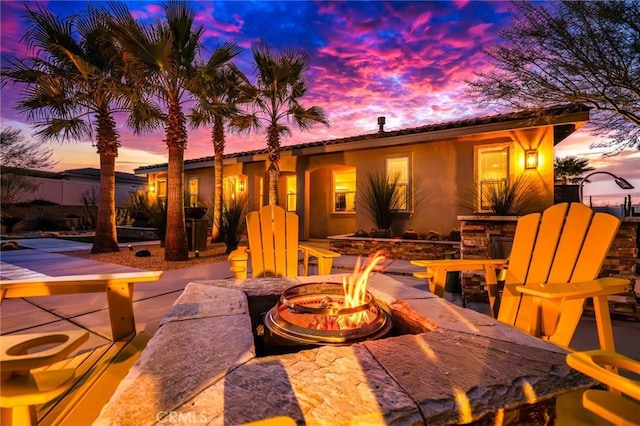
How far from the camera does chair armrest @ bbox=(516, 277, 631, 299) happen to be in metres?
1.21

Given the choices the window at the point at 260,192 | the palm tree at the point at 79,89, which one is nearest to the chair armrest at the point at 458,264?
the palm tree at the point at 79,89

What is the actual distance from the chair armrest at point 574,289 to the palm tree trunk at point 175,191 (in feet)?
19.4

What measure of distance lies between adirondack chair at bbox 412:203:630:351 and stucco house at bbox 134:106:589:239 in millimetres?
4317

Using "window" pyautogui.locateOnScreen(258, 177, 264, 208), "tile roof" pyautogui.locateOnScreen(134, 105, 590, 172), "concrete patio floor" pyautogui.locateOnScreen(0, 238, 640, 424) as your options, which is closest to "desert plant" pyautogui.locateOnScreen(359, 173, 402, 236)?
"tile roof" pyautogui.locateOnScreen(134, 105, 590, 172)

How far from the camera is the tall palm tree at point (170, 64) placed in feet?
15.9

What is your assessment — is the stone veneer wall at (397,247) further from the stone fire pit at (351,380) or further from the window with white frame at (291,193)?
the stone fire pit at (351,380)

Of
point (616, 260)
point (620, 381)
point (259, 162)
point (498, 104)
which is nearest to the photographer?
point (620, 381)

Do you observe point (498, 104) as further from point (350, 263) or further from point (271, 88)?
point (271, 88)

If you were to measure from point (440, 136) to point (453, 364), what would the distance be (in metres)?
6.44

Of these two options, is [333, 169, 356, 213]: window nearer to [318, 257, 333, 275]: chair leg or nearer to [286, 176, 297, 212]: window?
[286, 176, 297, 212]: window

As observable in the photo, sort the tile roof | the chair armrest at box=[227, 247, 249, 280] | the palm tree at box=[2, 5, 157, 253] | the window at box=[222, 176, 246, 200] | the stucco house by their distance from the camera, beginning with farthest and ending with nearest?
the window at box=[222, 176, 246, 200] < the stucco house < the palm tree at box=[2, 5, 157, 253] < the tile roof < the chair armrest at box=[227, 247, 249, 280]

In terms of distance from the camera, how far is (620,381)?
2.21 ft

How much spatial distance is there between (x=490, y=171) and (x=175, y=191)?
6.95 m

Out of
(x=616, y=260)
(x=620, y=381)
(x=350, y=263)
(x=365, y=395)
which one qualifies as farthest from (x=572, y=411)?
(x=350, y=263)
